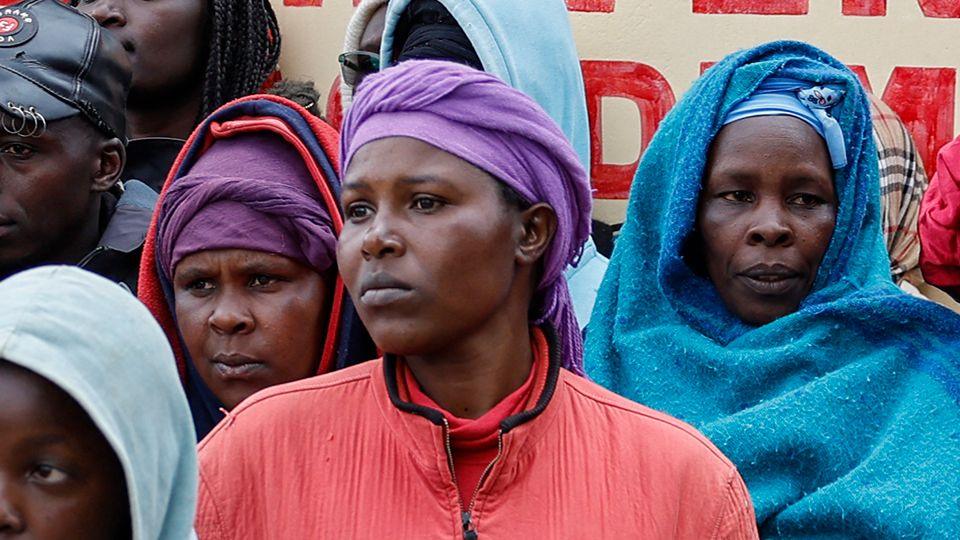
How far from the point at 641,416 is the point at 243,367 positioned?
954 millimetres

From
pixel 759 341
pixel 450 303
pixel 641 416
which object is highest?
pixel 450 303

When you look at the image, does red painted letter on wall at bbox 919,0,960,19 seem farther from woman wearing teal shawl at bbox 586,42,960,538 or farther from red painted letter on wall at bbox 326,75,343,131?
red painted letter on wall at bbox 326,75,343,131

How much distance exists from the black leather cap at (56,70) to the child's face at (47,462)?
1.62 m

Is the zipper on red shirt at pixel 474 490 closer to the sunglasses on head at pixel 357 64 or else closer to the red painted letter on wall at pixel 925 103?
the sunglasses on head at pixel 357 64

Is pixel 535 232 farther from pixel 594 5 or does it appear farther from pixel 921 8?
pixel 921 8

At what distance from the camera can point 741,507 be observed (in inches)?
97.0

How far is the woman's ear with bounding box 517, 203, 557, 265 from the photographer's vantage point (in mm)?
2561

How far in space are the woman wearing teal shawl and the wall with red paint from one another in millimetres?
1018

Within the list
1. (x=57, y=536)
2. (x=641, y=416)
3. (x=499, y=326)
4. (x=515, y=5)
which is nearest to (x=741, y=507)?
(x=641, y=416)

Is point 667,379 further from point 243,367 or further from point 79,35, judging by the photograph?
point 79,35

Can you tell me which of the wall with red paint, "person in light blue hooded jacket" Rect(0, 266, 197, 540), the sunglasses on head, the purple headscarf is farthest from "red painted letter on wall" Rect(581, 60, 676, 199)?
"person in light blue hooded jacket" Rect(0, 266, 197, 540)

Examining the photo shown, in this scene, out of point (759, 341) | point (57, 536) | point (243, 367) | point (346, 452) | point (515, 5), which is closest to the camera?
point (57, 536)

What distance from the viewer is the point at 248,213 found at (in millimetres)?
3133

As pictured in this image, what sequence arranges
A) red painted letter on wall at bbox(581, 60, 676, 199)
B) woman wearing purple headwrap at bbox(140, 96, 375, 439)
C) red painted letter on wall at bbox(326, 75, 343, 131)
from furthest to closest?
red painted letter on wall at bbox(326, 75, 343, 131) → red painted letter on wall at bbox(581, 60, 676, 199) → woman wearing purple headwrap at bbox(140, 96, 375, 439)
